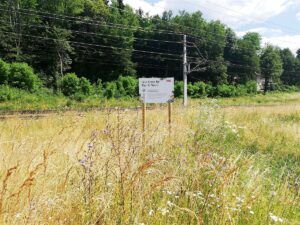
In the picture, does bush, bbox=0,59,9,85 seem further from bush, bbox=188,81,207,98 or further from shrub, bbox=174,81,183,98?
bush, bbox=188,81,207,98

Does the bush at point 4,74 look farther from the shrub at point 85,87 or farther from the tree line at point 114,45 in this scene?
the shrub at point 85,87

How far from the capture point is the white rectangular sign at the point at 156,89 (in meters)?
7.55

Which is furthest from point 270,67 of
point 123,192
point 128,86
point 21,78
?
point 123,192

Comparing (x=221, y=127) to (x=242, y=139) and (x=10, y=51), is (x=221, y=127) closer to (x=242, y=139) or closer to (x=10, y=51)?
(x=242, y=139)

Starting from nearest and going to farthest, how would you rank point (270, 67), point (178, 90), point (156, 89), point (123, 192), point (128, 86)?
point (123, 192) < point (156, 89) < point (128, 86) < point (178, 90) < point (270, 67)

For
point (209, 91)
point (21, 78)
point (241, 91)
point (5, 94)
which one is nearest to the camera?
point (5, 94)

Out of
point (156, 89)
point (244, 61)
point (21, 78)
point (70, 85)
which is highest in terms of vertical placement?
point (244, 61)

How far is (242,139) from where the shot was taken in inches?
341

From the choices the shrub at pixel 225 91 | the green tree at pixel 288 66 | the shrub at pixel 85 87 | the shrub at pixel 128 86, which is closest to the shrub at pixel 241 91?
the shrub at pixel 225 91

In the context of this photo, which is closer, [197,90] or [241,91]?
[197,90]

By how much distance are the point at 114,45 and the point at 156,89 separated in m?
43.8

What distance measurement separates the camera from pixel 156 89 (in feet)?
24.9

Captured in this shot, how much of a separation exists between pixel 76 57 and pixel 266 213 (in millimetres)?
46902

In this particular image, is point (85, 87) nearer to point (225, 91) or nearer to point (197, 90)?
point (197, 90)
